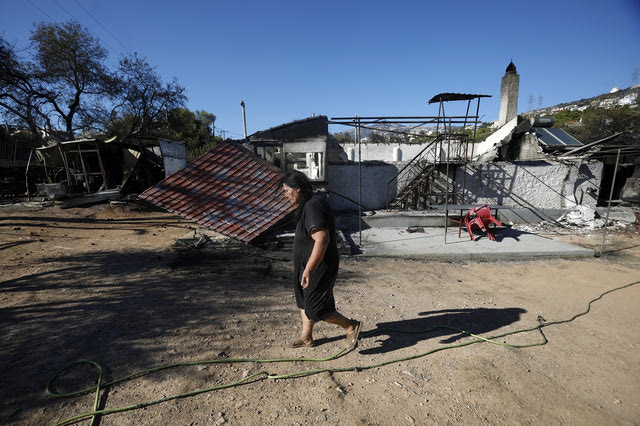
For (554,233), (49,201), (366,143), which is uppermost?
(366,143)

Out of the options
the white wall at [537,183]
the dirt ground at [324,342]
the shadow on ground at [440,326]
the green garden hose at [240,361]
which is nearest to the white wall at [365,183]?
the white wall at [537,183]

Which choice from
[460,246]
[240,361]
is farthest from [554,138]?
[240,361]

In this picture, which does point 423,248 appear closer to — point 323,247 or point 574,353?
point 574,353

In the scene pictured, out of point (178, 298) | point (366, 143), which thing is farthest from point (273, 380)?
point (366, 143)

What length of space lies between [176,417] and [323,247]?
1703mm

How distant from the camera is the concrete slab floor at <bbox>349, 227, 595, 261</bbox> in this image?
21.5ft

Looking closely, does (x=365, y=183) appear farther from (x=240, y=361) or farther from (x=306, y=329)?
(x=240, y=361)

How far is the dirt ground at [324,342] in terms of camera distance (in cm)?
221

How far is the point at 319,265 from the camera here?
8.32 feet

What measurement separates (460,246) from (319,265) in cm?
579

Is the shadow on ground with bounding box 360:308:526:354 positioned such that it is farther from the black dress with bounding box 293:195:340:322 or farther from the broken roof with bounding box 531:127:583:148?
the broken roof with bounding box 531:127:583:148

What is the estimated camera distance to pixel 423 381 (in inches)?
99.8

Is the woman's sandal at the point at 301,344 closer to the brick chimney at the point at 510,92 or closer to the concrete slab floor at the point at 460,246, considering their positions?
the concrete slab floor at the point at 460,246

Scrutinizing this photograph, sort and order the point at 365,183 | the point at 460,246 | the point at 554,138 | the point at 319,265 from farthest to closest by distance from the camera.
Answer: the point at 554,138, the point at 365,183, the point at 460,246, the point at 319,265
